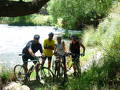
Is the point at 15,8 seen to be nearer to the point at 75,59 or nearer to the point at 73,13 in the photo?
the point at 75,59

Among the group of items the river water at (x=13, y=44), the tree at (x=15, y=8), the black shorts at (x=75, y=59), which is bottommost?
the river water at (x=13, y=44)

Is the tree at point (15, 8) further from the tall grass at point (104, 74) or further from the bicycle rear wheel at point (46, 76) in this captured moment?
the bicycle rear wheel at point (46, 76)

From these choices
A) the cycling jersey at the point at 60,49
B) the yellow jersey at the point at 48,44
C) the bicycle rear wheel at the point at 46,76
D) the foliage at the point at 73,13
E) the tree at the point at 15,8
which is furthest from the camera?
the foliage at the point at 73,13

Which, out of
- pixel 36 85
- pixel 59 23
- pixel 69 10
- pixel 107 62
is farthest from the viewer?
pixel 59 23

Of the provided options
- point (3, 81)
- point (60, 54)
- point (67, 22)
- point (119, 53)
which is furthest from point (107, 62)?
point (67, 22)

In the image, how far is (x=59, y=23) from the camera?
56625 mm

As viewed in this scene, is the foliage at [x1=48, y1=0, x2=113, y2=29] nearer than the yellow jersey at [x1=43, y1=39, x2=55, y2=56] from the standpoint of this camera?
No

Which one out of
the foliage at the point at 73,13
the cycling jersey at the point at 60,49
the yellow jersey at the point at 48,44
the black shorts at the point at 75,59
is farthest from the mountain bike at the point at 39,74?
the foliage at the point at 73,13

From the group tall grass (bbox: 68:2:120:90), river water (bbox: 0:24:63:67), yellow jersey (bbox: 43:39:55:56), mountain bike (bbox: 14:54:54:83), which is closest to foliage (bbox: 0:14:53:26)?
river water (bbox: 0:24:63:67)

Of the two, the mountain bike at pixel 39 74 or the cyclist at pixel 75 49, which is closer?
the mountain bike at pixel 39 74

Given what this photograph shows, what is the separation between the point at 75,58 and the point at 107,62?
135 centimetres

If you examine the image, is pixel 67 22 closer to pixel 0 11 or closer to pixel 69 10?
pixel 69 10

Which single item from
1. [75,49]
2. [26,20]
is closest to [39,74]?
[75,49]

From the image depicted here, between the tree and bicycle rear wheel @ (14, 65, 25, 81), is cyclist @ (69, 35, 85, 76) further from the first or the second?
the tree
